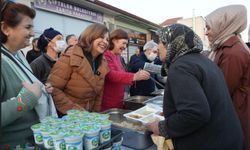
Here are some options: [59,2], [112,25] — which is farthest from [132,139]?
[112,25]

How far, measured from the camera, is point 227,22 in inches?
77.9

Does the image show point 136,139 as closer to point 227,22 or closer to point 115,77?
point 115,77

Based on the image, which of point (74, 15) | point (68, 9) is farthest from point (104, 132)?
point (74, 15)

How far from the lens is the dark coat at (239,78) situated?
1.67 metres

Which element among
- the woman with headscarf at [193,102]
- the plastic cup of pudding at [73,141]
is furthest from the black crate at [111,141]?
the woman with headscarf at [193,102]

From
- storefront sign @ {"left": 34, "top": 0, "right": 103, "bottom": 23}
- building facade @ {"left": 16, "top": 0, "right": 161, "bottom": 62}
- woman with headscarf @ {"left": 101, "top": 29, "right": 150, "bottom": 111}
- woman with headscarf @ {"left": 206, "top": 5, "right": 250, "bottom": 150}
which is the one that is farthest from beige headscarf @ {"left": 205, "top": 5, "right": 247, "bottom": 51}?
storefront sign @ {"left": 34, "top": 0, "right": 103, "bottom": 23}

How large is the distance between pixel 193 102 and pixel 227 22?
1.17 meters

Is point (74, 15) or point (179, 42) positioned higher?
point (74, 15)

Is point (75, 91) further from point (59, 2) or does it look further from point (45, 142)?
point (59, 2)

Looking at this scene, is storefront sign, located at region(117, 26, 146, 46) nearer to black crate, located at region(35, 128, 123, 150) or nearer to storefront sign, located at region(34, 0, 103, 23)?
storefront sign, located at region(34, 0, 103, 23)

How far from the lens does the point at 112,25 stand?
899 cm

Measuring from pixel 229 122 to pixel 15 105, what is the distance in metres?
1.15

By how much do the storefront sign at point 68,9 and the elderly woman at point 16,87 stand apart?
473 cm

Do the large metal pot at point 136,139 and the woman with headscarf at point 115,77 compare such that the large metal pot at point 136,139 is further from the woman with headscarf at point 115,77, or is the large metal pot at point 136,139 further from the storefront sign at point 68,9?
the storefront sign at point 68,9
